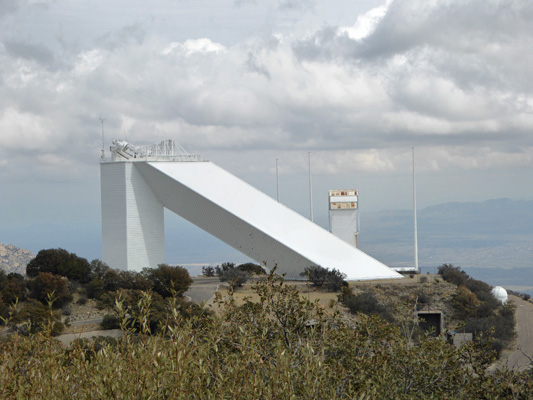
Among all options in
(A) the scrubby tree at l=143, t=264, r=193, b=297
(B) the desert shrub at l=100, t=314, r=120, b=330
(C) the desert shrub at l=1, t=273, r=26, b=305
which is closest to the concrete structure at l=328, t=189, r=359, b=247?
(A) the scrubby tree at l=143, t=264, r=193, b=297

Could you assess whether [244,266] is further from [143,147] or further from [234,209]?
[143,147]

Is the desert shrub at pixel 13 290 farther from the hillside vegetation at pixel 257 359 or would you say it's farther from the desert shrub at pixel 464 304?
the desert shrub at pixel 464 304

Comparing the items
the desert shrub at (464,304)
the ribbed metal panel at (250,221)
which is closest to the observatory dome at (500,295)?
the desert shrub at (464,304)

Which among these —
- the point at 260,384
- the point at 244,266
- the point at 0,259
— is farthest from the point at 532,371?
the point at 0,259

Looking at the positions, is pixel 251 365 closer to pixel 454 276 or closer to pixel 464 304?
pixel 464 304

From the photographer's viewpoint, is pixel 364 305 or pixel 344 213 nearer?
pixel 364 305

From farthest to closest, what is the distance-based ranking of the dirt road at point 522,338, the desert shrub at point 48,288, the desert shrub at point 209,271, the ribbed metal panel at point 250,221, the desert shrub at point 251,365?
the desert shrub at point 209,271
the ribbed metal panel at point 250,221
the desert shrub at point 48,288
the dirt road at point 522,338
the desert shrub at point 251,365

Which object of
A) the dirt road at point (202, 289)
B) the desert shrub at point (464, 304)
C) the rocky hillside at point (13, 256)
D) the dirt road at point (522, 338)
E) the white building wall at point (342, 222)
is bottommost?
the dirt road at point (522, 338)

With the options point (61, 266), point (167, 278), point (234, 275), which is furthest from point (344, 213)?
point (61, 266)
